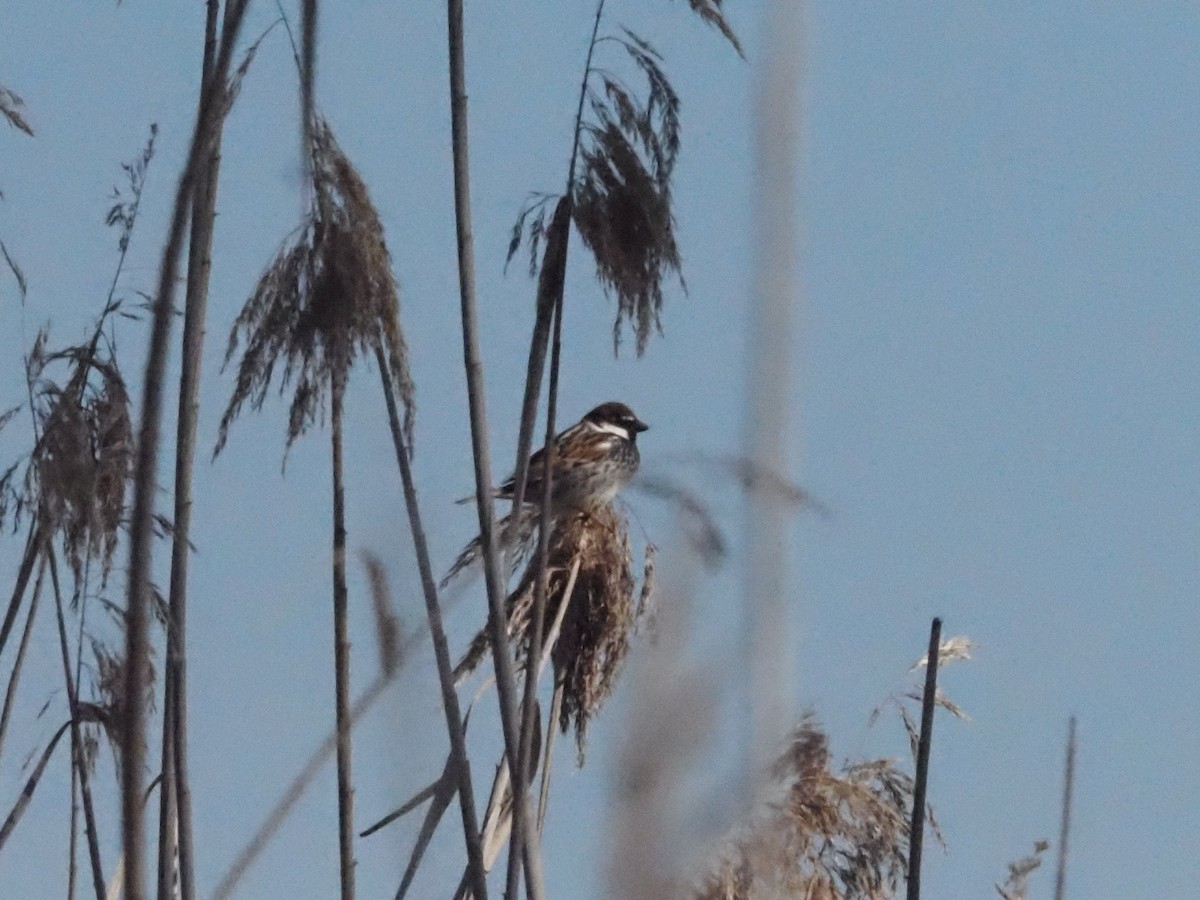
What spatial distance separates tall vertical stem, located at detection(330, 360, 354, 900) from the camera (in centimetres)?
298

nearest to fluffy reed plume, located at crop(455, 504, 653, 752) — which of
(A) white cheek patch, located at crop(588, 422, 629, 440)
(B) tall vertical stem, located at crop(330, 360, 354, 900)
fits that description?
(B) tall vertical stem, located at crop(330, 360, 354, 900)

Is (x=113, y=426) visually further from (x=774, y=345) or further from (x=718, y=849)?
(x=774, y=345)

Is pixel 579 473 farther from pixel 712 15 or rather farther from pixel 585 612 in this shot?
pixel 712 15

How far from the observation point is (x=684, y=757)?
7.09 feet

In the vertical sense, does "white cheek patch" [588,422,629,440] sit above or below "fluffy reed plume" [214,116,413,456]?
below

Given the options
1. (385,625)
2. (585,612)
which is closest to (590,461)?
(585,612)

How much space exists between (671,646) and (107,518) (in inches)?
62.1

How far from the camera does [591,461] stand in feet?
21.8

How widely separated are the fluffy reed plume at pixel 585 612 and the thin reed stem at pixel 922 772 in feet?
4.45

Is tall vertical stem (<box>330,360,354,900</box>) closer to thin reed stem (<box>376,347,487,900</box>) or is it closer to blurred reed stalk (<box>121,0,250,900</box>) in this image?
thin reed stem (<box>376,347,487,900</box>)

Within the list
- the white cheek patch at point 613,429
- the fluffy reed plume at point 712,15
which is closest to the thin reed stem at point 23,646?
the fluffy reed plume at point 712,15

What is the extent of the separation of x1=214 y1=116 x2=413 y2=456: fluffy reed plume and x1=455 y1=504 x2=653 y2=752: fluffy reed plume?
3.59 ft

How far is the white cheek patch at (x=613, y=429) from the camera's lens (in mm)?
7926

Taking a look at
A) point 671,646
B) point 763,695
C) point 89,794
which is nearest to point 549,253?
point 671,646
